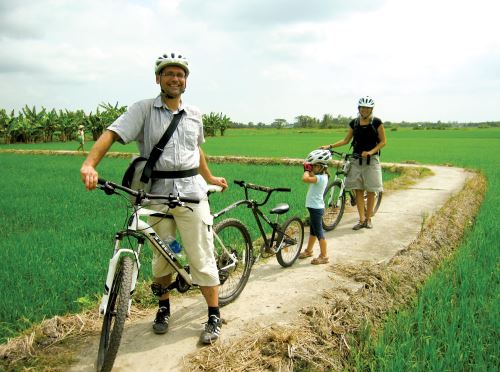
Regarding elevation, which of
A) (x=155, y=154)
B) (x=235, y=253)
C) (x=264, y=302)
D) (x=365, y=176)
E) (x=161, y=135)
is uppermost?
(x=161, y=135)

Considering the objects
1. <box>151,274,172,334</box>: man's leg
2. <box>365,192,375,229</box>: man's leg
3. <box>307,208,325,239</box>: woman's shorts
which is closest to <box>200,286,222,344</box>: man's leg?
<box>151,274,172,334</box>: man's leg

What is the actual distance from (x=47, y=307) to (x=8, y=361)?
828 mm

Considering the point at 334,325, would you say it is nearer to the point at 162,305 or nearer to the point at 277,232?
the point at 162,305

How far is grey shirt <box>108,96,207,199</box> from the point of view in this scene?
278cm

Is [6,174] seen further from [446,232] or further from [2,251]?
[446,232]

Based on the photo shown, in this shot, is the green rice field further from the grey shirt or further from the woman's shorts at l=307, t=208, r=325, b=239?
the grey shirt

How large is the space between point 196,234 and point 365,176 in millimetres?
4096

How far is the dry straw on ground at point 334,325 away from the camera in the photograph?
8.71ft

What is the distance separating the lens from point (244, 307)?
361 cm

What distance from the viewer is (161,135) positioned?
2791 mm

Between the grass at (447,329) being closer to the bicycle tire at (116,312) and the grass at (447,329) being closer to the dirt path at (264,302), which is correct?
the dirt path at (264,302)

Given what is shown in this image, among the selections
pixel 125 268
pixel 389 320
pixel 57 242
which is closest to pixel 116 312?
pixel 125 268

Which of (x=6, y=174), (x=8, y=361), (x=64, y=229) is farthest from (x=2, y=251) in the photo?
(x=6, y=174)

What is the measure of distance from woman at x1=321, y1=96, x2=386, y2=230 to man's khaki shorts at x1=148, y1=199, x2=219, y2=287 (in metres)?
3.55
